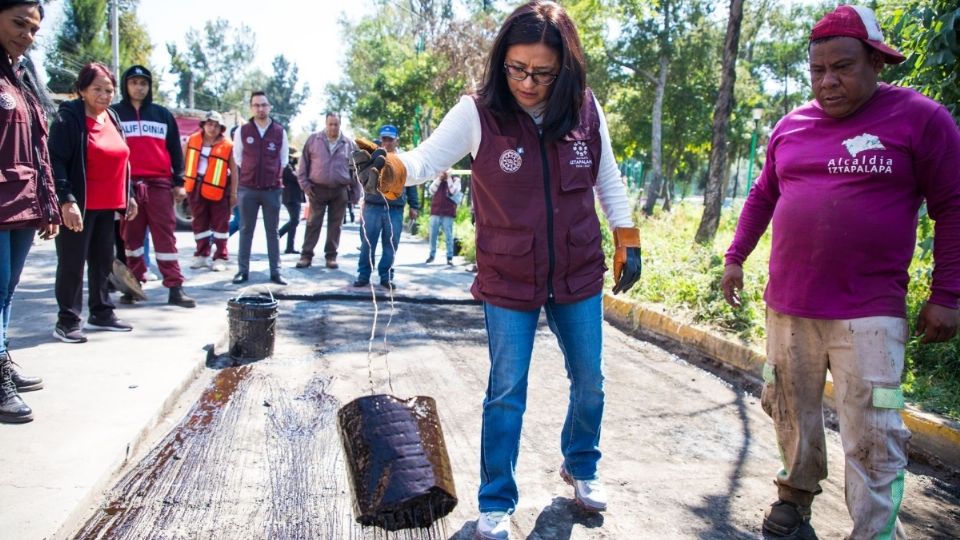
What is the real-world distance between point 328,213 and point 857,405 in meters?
8.21

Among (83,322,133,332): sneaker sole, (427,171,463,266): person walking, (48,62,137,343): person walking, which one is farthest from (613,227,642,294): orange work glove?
(427,171,463,266): person walking

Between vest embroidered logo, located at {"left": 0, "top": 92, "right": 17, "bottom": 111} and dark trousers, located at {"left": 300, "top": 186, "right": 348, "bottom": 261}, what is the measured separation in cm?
604

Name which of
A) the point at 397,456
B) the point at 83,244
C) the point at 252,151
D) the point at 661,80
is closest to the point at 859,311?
the point at 397,456

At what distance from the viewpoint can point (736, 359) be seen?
18.8 ft

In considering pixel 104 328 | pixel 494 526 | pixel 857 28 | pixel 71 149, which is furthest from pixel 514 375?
pixel 104 328

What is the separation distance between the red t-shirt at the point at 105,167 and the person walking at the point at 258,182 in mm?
2853

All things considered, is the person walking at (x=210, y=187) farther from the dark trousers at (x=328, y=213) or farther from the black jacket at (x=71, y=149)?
the black jacket at (x=71, y=149)

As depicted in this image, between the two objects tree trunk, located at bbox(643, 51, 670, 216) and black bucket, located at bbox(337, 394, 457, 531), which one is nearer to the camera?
black bucket, located at bbox(337, 394, 457, 531)

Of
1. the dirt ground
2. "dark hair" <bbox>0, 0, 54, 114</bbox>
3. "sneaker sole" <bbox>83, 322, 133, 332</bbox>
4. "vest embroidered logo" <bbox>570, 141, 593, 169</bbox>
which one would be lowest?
the dirt ground

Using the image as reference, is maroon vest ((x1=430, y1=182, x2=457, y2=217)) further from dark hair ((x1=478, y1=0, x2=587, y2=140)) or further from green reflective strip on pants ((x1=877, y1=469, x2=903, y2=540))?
green reflective strip on pants ((x1=877, y1=469, x2=903, y2=540))

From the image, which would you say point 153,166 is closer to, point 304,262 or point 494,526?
point 304,262

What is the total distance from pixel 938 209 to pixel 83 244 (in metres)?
5.05

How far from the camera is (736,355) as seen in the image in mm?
5742

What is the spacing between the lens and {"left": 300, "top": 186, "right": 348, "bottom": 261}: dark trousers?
380 inches
